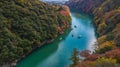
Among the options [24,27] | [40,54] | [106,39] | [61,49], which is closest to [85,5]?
[61,49]

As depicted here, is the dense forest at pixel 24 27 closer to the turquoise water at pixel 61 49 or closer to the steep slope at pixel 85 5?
the turquoise water at pixel 61 49

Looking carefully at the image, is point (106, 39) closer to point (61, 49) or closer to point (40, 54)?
point (61, 49)

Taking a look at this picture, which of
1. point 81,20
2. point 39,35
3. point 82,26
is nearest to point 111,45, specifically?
point 39,35

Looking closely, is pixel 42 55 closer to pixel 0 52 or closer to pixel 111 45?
pixel 0 52

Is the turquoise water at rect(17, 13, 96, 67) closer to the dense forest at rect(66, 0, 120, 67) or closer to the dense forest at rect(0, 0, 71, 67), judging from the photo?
the dense forest at rect(0, 0, 71, 67)

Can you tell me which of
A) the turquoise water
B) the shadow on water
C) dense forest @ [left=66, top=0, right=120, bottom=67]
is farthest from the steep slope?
the shadow on water

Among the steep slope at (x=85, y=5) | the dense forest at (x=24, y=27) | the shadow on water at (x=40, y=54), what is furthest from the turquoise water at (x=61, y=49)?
the steep slope at (x=85, y=5)
